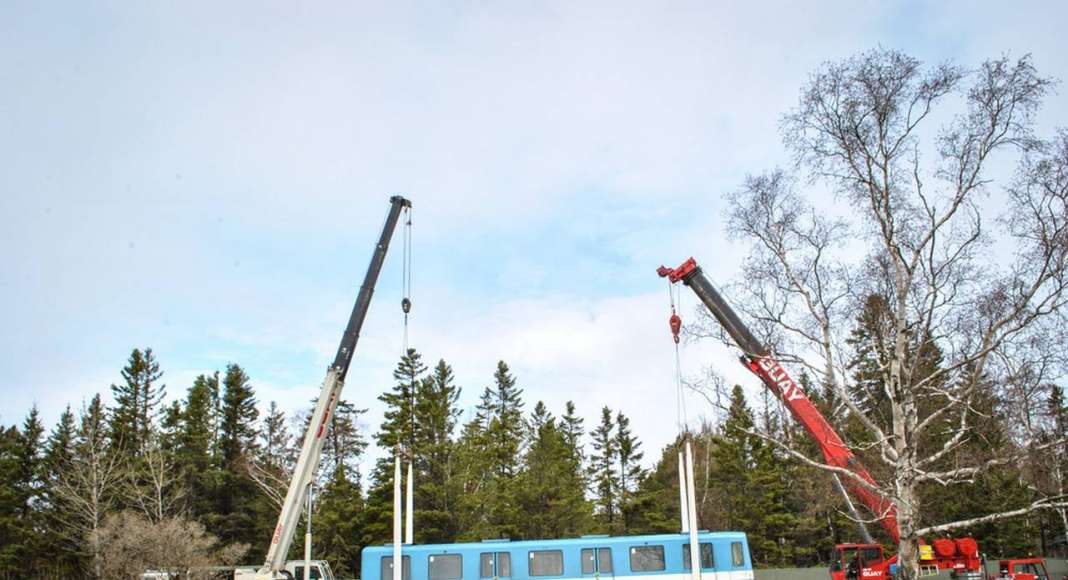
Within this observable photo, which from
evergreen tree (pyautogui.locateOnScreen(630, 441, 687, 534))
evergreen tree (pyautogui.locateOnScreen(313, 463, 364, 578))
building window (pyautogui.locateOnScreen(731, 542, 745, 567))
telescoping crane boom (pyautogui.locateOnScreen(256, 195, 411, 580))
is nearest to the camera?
telescoping crane boom (pyautogui.locateOnScreen(256, 195, 411, 580))

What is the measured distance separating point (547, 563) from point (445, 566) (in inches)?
110

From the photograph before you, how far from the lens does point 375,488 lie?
135ft

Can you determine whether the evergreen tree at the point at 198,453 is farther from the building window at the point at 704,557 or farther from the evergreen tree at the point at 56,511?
the building window at the point at 704,557

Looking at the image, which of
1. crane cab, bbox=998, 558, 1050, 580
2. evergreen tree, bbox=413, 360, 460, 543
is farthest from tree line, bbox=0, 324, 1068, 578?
crane cab, bbox=998, 558, 1050, 580

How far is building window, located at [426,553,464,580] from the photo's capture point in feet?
69.6

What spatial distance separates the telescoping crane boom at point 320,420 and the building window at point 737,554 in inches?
469

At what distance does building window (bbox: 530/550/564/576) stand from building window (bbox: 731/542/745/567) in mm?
4900

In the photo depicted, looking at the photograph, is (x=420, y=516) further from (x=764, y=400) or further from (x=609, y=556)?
(x=764, y=400)

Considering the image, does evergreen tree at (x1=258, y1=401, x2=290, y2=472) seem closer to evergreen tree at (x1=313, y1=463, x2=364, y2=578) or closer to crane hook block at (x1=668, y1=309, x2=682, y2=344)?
evergreen tree at (x1=313, y1=463, x2=364, y2=578)

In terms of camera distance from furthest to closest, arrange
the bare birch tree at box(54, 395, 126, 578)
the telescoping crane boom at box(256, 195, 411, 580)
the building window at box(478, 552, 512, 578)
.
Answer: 1. the bare birch tree at box(54, 395, 126, 578)
2. the building window at box(478, 552, 512, 578)
3. the telescoping crane boom at box(256, 195, 411, 580)

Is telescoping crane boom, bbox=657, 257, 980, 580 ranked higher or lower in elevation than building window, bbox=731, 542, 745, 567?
higher

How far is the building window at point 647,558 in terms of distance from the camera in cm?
2206

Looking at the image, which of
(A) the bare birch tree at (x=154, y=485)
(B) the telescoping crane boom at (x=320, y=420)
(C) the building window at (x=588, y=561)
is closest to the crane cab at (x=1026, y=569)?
(C) the building window at (x=588, y=561)

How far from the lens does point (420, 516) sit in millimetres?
38844
